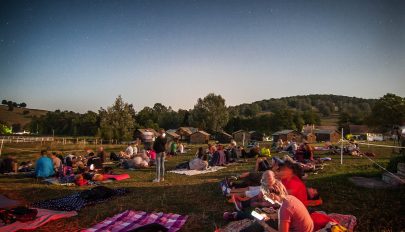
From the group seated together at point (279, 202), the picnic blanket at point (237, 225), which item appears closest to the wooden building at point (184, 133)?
the group seated together at point (279, 202)

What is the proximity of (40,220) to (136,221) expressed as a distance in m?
2.21

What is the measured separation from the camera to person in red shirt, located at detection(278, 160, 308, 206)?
20.0 ft

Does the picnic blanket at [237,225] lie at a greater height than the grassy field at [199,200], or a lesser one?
greater

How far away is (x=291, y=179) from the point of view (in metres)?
6.45

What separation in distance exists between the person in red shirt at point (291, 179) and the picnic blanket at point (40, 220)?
16.9ft

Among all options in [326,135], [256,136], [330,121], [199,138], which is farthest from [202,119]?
[330,121]

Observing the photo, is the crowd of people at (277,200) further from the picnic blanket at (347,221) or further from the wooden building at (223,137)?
the wooden building at (223,137)

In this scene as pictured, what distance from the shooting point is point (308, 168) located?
12.8m

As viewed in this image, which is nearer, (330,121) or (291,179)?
(291,179)

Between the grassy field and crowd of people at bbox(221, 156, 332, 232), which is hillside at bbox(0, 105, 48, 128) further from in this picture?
crowd of people at bbox(221, 156, 332, 232)

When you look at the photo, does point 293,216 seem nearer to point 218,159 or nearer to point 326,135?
point 218,159

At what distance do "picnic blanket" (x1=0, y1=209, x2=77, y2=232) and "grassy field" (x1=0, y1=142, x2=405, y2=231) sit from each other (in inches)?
7.4

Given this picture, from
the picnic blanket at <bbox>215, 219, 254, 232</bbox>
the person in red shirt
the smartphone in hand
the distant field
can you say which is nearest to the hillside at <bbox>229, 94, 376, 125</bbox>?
the distant field

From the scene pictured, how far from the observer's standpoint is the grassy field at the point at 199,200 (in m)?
6.41
